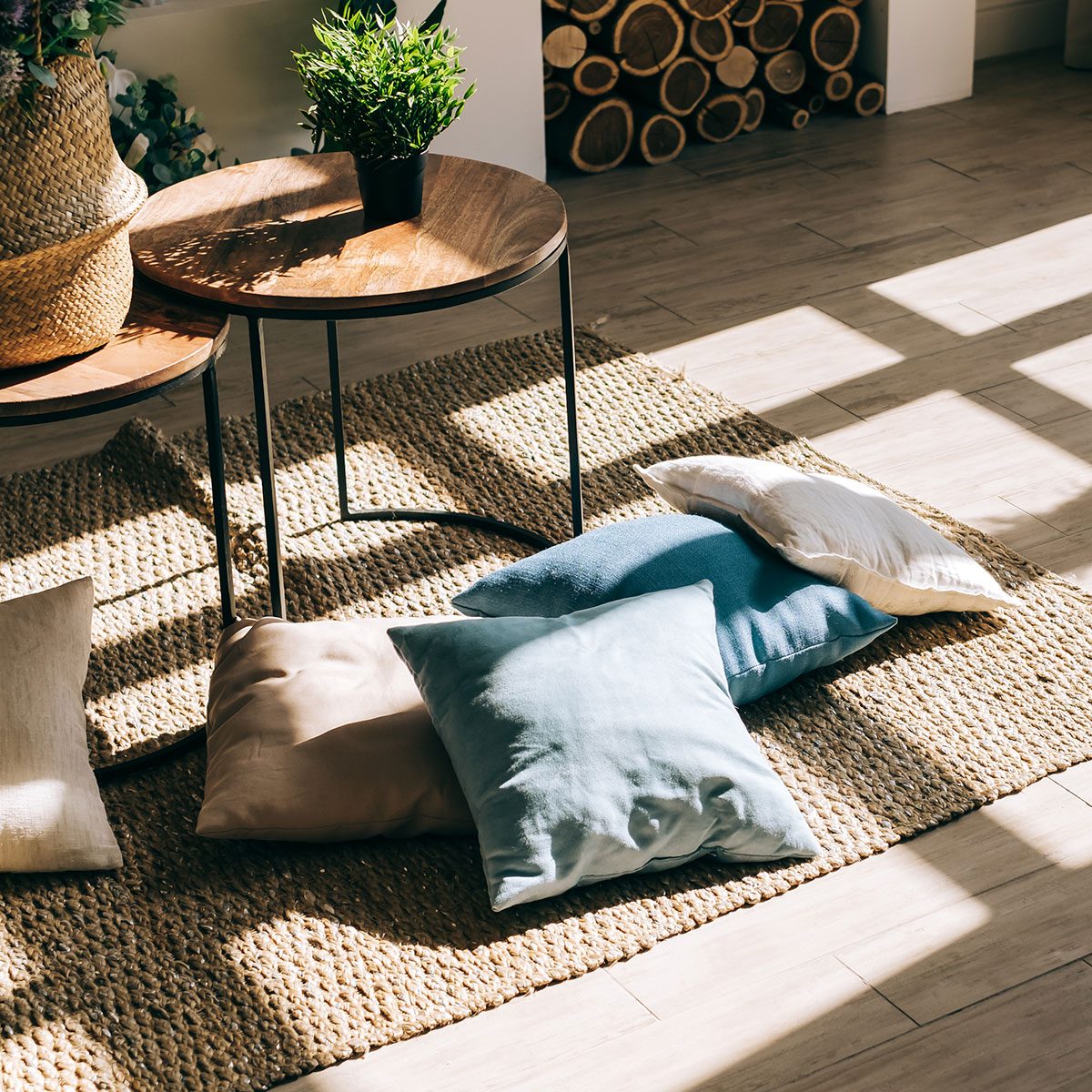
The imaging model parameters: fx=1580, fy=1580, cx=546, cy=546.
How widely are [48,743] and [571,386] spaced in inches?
33.1

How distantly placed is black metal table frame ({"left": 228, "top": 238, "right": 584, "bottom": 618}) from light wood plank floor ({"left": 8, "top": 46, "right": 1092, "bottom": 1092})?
0.55 metres

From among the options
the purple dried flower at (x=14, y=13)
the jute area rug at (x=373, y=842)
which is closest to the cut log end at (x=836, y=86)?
the jute area rug at (x=373, y=842)

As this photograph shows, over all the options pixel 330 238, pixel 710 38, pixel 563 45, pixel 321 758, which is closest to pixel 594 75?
pixel 563 45

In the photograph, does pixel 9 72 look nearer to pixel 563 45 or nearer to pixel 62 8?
pixel 62 8

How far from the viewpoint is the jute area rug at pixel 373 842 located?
1.59 m

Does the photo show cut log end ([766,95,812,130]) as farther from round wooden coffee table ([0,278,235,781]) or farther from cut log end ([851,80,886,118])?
round wooden coffee table ([0,278,235,781])

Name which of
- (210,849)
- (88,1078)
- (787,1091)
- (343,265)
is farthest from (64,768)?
(787,1091)

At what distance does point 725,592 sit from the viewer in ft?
6.49

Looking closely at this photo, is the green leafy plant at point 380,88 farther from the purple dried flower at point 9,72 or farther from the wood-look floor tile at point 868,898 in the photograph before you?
the wood-look floor tile at point 868,898

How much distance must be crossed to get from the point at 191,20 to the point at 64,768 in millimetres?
2134

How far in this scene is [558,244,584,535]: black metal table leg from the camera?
206 centimetres

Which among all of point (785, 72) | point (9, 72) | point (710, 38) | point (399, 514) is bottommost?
point (399, 514)

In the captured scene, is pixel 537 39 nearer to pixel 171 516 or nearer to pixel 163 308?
pixel 171 516

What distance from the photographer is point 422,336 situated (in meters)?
3.16
